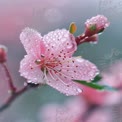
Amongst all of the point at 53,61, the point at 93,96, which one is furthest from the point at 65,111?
the point at 53,61

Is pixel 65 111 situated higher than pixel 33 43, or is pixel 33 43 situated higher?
pixel 33 43

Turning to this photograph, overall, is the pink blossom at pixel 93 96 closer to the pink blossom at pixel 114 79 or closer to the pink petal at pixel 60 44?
the pink blossom at pixel 114 79

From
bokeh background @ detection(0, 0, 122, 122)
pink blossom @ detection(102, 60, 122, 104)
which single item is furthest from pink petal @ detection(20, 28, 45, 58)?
pink blossom @ detection(102, 60, 122, 104)

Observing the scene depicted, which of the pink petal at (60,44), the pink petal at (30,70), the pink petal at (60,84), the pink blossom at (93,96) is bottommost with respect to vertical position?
the pink blossom at (93,96)

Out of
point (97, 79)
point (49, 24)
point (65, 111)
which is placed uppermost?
point (49, 24)

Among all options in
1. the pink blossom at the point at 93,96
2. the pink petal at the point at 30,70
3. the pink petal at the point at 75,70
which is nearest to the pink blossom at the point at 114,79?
the pink blossom at the point at 93,96

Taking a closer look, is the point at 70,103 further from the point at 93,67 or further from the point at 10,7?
the point at 10,7

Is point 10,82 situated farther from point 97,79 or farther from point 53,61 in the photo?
point 97,79

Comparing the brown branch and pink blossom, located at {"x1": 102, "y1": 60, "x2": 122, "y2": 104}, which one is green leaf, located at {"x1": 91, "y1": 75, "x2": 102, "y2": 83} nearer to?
pink blossom, located at {"x1": 102, "y1": 60, "x2": 122, "y2": 104}
